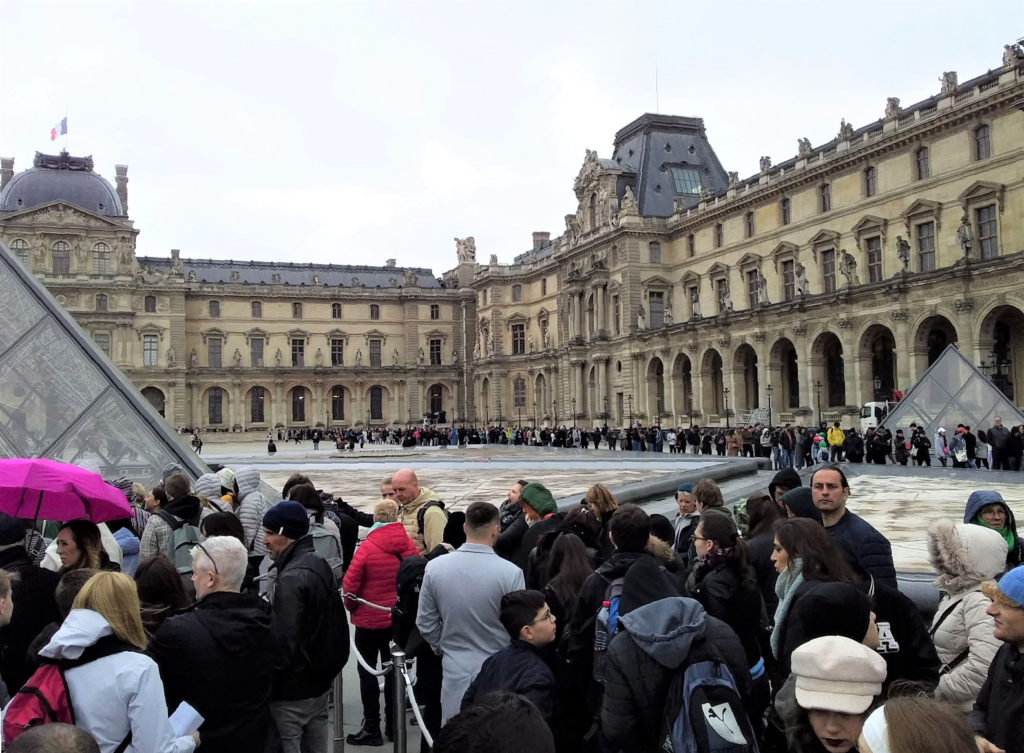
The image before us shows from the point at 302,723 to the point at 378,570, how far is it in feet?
4.27

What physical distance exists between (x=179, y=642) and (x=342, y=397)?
6779cm

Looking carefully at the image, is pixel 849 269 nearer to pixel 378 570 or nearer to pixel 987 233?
pixel 987 233

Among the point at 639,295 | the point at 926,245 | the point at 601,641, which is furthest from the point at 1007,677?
the point at 639,295

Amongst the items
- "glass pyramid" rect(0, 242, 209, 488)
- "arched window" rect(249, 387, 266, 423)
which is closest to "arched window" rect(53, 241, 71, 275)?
"arched window" rect(249, 387, 266, 423)

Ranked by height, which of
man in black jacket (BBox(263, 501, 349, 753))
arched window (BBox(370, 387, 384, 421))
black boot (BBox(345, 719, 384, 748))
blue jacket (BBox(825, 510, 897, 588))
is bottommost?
black boot (BBox(345, 719, 384, 748))

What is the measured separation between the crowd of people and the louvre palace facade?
27778mm

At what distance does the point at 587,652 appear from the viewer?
12.6 ft

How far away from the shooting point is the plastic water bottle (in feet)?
11.9

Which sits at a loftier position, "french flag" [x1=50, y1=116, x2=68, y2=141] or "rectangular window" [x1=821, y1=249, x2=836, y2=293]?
"french flag" [x1=50, y1=116, x2=68, y2=141]

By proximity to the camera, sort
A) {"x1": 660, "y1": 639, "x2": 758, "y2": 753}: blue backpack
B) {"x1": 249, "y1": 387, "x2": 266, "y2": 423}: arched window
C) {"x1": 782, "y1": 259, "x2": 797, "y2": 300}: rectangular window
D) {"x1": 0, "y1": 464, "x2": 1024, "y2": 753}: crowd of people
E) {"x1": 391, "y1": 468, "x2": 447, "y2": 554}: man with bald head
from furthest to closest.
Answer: {"x1": 249, "y1": 387, "x2": 266, "y2": 423}: arched window → {"x1": 782, "y1": 259, "x2": 797, "y2": 300}: rectangular window → {"x1": 391, "y1": 468, "x2": 447, "y2": 554}: man with bald head → {"x1": 660, "y1": 639, "x2": 758, "y2": 753}: blue backpack → {"x1": 0, "y1": 464, "x2": 1024, "y2": 753}: crowd of people

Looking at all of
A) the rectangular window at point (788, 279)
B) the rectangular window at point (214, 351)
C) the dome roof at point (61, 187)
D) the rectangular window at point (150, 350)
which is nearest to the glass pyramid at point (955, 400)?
the rectangular window at point (788, 279)

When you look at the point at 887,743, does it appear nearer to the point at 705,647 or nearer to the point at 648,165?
the point at 705,647

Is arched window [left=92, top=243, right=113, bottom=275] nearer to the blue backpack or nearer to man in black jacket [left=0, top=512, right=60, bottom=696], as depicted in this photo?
man in black jacket [left=0, top=512, right=60, bottom=696]

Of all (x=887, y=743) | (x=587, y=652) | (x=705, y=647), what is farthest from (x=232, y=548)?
(x=887, y=743)
